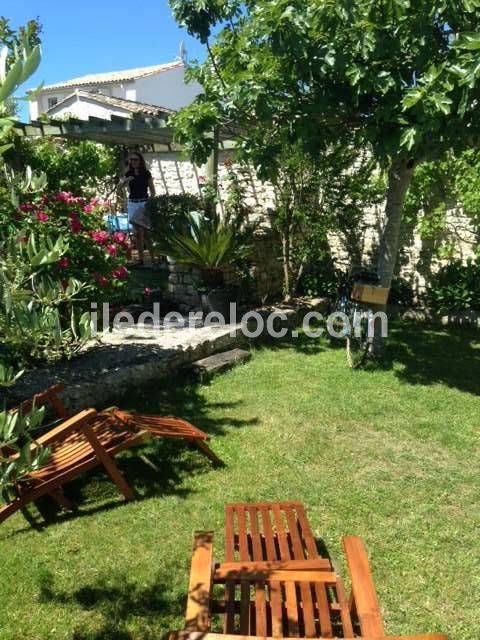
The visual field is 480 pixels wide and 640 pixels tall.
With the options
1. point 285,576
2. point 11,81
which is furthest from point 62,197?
point 11,81

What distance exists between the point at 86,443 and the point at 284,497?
4.52 ft

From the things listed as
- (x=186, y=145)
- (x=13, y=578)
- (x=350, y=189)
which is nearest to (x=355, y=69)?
(x=186, y=145)

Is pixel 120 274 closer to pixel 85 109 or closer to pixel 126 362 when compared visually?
pixel 126 362

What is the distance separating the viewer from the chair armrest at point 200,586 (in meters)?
2.21

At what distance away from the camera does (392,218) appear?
20.6 feet

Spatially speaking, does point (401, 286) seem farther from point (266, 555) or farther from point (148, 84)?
point (148, 84)

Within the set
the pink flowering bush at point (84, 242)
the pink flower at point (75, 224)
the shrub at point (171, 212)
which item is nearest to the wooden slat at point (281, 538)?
the pink flowering bush at point (84, 242)

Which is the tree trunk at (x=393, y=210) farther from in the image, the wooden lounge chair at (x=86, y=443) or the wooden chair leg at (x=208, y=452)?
the wooden lounge chair at (x=86, y=443)

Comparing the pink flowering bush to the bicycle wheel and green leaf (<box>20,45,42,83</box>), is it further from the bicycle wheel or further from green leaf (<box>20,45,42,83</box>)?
green leaf (<box>20,45,42,83</box>)

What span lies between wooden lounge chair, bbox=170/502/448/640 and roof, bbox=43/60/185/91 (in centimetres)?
3589

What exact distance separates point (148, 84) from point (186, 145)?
3374 centimetres

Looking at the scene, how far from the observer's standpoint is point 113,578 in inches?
120

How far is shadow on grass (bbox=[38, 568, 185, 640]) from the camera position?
2695 mm

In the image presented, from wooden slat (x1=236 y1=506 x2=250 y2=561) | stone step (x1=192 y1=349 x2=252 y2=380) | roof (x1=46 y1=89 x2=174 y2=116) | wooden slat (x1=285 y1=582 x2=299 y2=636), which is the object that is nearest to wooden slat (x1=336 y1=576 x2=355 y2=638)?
wooden slat (x1=285 y1=582 x2=299 y2=636)
